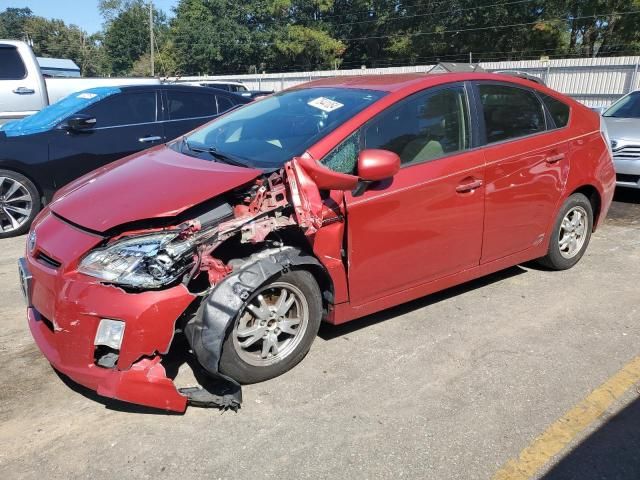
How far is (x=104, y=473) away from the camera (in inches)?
96.3

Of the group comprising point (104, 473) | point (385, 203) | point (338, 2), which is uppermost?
point (338, 2)

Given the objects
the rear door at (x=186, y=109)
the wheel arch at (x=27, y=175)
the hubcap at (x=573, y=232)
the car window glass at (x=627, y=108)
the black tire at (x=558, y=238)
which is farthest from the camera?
the car window glass at (x=627, y=108)

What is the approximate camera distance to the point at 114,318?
8.57 feet

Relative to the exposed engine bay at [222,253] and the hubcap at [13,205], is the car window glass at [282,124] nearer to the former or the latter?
→ the exposed engine bay at [222,253]

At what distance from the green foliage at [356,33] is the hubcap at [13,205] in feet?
126

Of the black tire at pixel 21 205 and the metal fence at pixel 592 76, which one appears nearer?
the black tire at pixel 21 205

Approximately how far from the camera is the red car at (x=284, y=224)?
2.69 m

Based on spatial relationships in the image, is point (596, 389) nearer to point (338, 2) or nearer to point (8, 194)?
point (8, 194)

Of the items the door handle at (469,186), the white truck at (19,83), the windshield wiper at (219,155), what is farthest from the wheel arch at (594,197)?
the white truck at (19,83)

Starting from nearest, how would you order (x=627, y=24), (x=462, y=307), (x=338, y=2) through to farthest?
(x=462, y=307) < (x=627, y=24) < (x=338, y=2)

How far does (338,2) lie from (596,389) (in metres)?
58.4

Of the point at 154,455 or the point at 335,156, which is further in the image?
the point at 335,156

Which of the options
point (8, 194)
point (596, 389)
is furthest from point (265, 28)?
point (596, 389)

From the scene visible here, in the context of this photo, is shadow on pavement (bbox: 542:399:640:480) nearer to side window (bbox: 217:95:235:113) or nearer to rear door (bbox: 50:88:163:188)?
rear door (bbox: 50:88:163:188)
